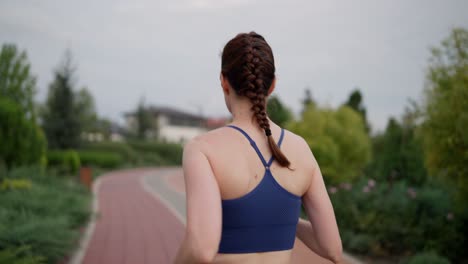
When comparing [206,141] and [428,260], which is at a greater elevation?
[206,141]

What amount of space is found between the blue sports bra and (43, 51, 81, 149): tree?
31.9 metres

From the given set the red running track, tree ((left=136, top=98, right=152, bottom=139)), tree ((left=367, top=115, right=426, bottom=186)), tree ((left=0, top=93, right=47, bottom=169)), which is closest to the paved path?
the red running track

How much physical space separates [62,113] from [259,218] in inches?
1278

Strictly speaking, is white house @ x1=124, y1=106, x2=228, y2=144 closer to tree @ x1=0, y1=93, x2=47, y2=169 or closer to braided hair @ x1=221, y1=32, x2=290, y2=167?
tree @ x1=0, y1=93, x2=47, y2=169

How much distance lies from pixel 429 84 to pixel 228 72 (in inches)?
260

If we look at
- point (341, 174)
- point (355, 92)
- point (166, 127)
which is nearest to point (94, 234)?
point (341, 174)

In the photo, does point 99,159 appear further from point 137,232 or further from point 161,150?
point 137,232

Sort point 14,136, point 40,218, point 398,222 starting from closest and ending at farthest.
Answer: point 40,218 < point 398,222 < point 14,136

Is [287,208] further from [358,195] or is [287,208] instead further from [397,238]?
[358,195]

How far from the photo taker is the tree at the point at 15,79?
20.2 meters

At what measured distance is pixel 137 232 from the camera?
9.87 meters

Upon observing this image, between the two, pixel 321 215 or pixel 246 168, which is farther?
pixel 321 215

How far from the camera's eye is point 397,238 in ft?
25.9

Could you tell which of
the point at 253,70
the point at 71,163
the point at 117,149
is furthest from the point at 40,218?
the point at 117,149
